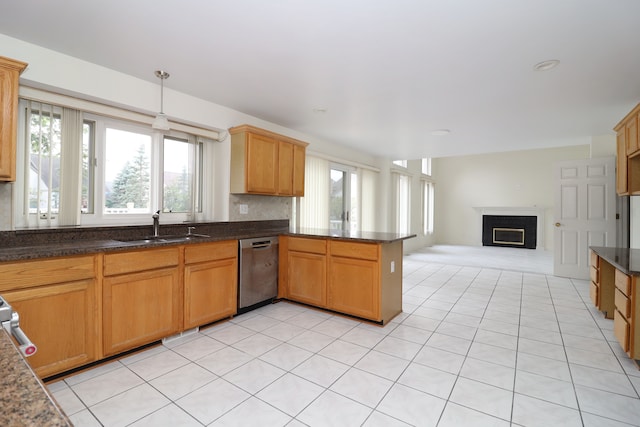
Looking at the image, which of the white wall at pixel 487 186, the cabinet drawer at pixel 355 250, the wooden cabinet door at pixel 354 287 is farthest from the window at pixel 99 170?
the white wall at pixel 487 186

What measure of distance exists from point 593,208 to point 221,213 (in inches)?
220

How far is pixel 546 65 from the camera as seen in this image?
99.5 inches

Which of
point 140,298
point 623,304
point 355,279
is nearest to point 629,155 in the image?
point 623,304

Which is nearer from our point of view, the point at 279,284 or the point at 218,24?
the point at 218,24

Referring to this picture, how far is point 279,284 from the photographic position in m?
3.70

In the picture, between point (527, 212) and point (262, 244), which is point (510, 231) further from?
point (262, 244)

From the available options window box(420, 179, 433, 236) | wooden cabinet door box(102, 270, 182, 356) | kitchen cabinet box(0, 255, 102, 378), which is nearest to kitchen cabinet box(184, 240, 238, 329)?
wooden cabinet door box(102, 270, 182, 356)

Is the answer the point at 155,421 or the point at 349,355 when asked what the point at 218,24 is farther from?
Result: the point at 349,355

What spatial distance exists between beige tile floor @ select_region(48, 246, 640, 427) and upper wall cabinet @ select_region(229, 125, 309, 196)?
1.49 meters

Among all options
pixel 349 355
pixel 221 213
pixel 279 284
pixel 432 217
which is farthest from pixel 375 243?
pixel 432 217

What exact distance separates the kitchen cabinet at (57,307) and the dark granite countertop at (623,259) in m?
3.82

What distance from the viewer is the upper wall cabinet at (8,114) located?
79.0 inches

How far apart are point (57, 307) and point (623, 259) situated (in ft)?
14.4

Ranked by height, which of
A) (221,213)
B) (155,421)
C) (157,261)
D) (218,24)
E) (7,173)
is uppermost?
(218,24)
